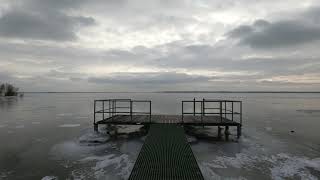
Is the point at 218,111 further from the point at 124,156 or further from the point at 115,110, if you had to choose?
the point at 124,156

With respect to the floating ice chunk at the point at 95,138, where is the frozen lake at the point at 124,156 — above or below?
below

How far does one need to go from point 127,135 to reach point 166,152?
8.97 metres

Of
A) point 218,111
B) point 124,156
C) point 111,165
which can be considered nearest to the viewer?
point 111,165

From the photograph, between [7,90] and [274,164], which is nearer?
[274,164]

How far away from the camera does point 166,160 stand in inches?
361

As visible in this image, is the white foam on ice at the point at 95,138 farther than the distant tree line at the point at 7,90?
No

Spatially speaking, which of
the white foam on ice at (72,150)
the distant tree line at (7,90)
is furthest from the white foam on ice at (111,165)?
the distant tree line at (7,90)

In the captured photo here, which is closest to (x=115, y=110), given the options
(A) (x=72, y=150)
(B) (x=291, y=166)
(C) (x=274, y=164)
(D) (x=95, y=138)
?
(D) (x=95, y=138)

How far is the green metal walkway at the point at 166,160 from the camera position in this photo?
7.74m

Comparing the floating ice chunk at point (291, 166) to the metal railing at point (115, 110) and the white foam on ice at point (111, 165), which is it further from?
the metal railing at point (115, 110)

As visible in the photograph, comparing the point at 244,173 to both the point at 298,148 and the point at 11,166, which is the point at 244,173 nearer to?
the point at 298,148

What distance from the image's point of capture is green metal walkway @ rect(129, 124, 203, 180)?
7.74 m

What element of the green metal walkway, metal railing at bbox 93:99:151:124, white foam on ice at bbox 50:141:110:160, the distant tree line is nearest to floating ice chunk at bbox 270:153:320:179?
the green metal walkway

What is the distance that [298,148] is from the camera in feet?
51.1
